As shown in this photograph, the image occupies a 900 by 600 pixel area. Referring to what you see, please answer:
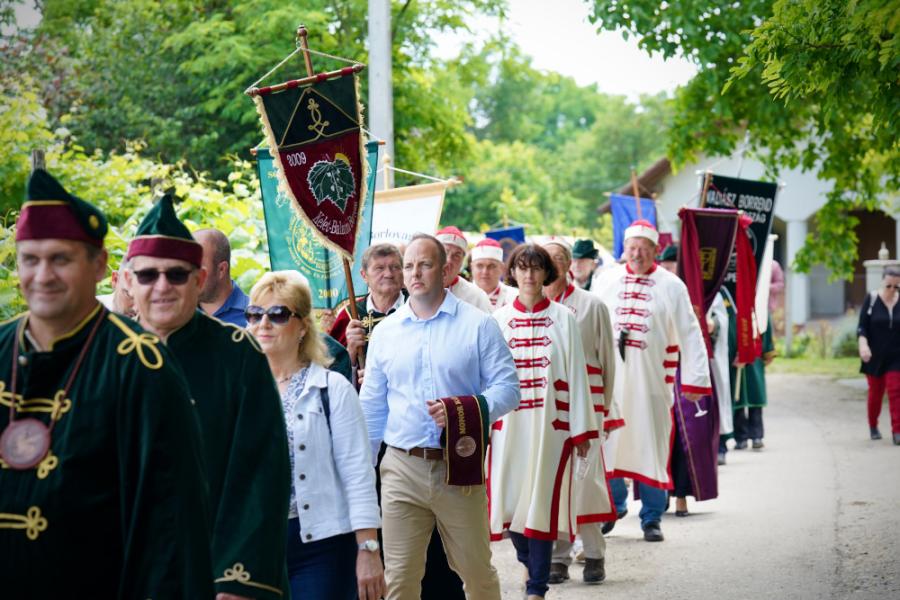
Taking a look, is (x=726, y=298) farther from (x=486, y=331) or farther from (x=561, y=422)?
(x=486, y=331)

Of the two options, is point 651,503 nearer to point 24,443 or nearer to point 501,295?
point 501,295

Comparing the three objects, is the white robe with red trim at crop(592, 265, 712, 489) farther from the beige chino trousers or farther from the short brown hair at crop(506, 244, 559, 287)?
the beige chino trousers

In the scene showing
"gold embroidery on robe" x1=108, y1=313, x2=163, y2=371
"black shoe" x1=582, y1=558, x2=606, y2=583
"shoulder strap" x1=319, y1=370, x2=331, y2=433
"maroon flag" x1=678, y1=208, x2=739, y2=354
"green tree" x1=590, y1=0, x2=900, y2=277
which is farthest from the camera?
"maroon flag" x1=678, y1=208, x2=739, y2=354

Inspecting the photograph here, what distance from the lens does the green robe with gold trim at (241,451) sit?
4289 millimetres

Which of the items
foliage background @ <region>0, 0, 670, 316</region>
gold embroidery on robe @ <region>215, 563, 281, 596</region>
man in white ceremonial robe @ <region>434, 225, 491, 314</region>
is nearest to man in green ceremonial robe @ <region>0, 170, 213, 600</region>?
gold embroidery on robe @ <region>215, 563, 281, 596</region>

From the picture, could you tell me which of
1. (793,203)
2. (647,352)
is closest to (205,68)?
(647,352)

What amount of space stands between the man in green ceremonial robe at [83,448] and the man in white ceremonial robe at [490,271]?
7.97 metres

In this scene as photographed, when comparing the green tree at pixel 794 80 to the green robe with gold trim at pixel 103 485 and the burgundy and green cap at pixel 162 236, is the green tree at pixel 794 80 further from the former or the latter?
the green robe with gold trim at pixel 103 485

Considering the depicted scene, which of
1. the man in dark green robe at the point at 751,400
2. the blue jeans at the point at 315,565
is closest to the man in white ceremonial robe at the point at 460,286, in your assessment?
the blue jeans at the point at 315,565

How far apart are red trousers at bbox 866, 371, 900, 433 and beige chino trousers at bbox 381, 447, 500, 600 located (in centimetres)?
1070

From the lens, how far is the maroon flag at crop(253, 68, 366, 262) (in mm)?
Result: 7781

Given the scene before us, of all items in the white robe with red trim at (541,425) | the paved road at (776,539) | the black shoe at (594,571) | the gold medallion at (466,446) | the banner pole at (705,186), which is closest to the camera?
the gold medallion at (466,446)

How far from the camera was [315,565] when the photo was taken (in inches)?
212

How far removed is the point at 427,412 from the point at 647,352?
15.2 ft
